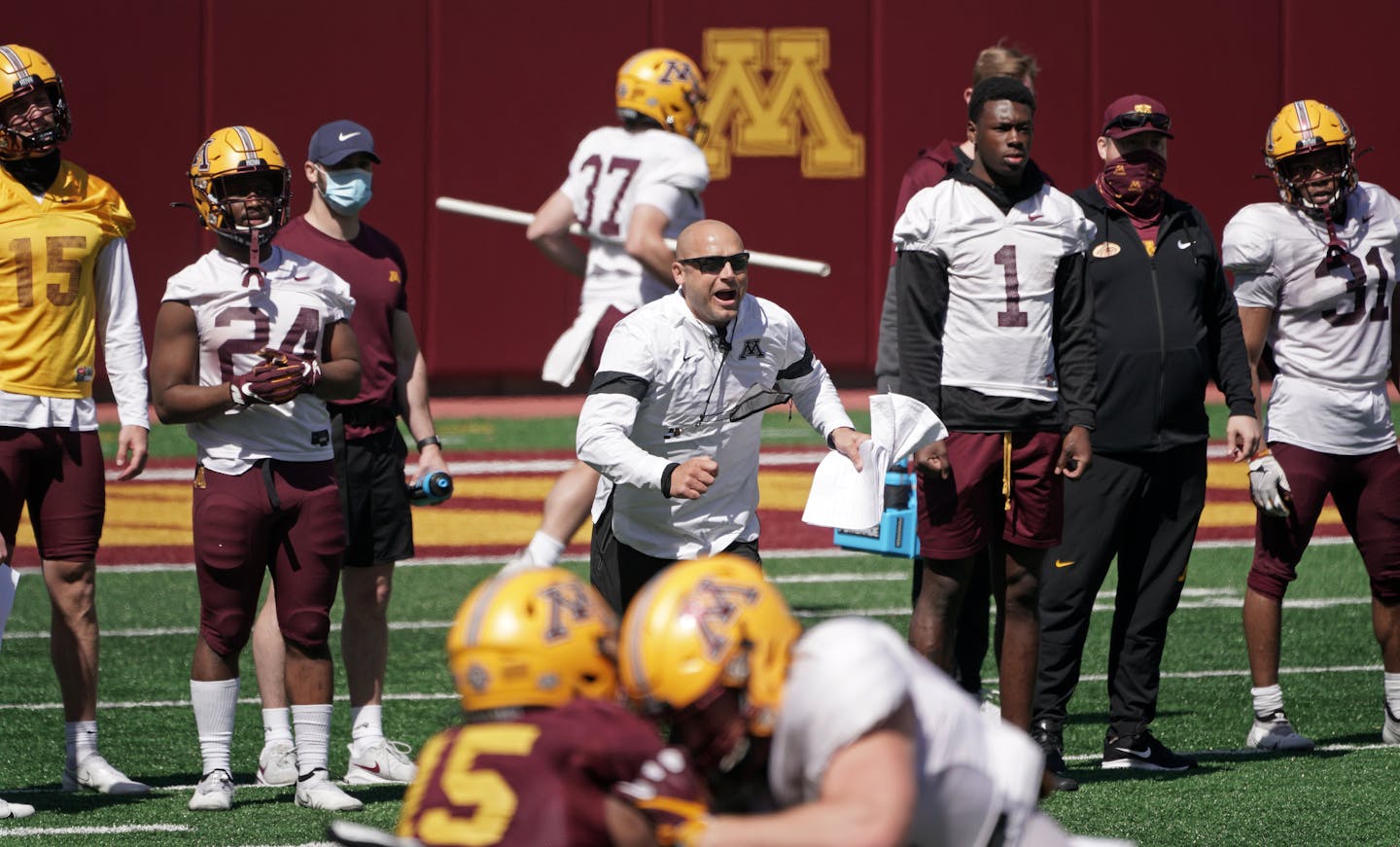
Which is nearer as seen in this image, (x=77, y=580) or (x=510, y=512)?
(x=77, y=580)

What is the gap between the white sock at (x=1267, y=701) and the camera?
6.00 meters

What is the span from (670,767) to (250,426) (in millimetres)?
2788

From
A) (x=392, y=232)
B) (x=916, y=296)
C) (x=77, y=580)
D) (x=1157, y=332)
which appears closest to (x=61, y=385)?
(x=77, y=580)

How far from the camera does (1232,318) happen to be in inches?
233

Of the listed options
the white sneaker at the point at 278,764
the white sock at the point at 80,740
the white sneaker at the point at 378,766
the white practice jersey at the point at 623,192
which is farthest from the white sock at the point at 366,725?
the white practice jersey at the point at 623,192

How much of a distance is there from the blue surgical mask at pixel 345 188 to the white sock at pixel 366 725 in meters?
1.53

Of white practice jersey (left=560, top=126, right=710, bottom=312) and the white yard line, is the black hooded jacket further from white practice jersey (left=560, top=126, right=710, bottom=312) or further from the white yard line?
white practice jersey (left=560, top=126, right=710, bottom=312)

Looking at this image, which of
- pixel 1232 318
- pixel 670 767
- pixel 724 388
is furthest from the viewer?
pixel 1232 318

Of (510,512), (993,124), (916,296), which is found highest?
(993,124)

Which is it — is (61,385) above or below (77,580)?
above

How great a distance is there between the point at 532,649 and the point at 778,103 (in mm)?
12643

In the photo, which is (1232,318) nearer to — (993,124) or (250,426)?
(993,124)

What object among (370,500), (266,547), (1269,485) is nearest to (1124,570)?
(1269,485)

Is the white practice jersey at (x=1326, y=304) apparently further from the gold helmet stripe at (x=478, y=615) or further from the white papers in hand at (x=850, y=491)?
the gold helmet stripe at (x=478, y=615)
